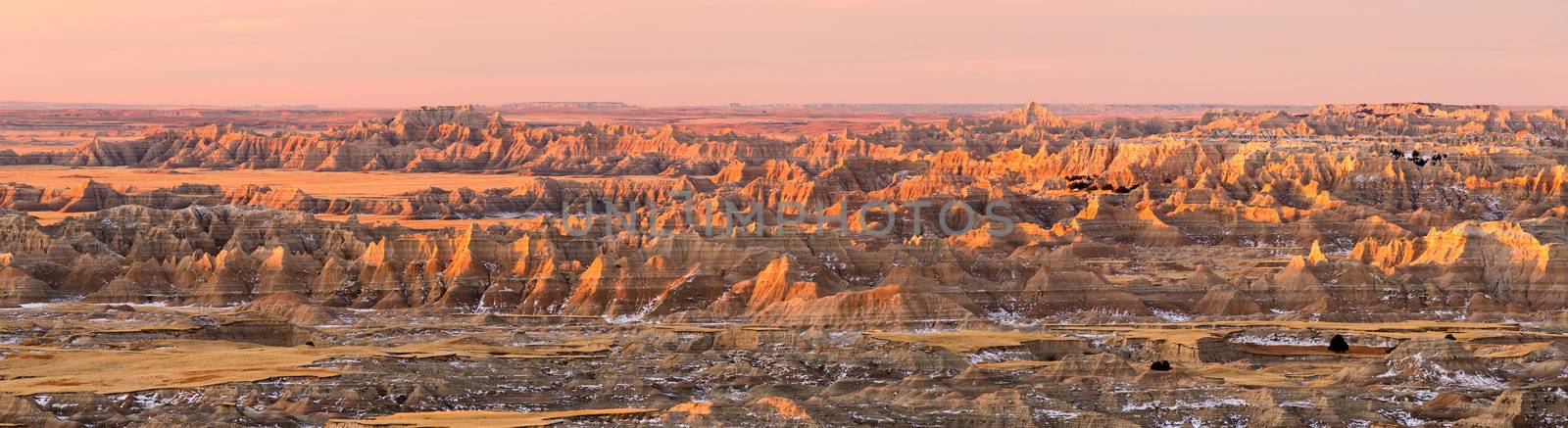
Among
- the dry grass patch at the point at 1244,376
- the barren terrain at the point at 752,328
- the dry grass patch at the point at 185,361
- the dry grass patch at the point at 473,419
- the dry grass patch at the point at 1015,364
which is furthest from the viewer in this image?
the dry grass patch at the point at 1015,364

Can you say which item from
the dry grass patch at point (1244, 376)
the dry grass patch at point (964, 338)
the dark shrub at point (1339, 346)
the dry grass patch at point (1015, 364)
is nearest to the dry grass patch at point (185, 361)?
the dry grass patch at point (964, 338)

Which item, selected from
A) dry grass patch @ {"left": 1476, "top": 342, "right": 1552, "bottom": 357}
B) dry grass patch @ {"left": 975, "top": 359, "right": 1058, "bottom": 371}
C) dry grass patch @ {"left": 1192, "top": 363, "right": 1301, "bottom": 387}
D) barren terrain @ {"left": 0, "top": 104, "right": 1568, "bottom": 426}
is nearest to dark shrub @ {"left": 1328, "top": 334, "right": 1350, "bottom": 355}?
barren terrain @ {"left": 0, "top": 104, "right": 1568, "bottom": 426}

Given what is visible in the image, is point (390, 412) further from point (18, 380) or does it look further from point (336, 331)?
point (336, 331)

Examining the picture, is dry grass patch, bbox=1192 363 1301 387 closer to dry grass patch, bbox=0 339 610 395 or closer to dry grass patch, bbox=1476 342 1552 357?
dry grass patch, bbox=1476 342 1552 357

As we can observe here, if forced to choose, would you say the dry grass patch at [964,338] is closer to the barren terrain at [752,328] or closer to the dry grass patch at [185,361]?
A: the barren terrain at [752,328]

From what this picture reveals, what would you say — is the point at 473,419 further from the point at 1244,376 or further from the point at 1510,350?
the point at 1510,350

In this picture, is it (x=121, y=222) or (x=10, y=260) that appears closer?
(x=10, y=260)

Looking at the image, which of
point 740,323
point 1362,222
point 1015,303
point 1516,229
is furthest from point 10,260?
point 1362,222

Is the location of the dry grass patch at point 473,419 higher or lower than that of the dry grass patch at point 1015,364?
higher
